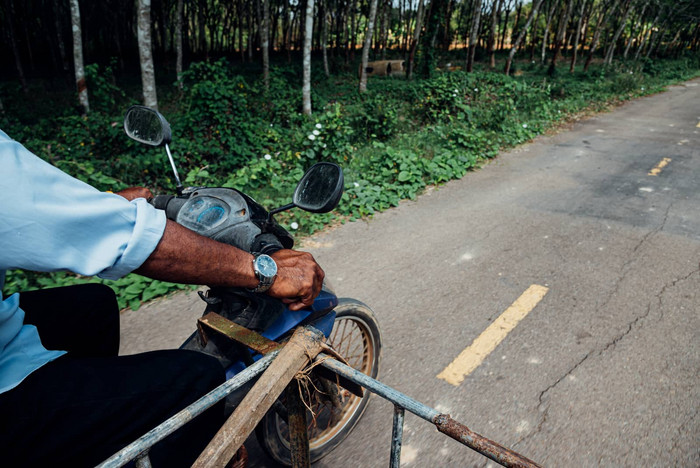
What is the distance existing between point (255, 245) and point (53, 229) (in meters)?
0.68

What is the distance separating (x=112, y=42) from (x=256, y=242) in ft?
109

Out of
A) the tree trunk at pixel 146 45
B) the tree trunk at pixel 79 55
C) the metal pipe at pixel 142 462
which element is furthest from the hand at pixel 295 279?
the tree trunk at pixel 79 55

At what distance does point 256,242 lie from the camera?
5.30ft

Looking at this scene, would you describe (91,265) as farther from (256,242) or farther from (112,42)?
(112,42)

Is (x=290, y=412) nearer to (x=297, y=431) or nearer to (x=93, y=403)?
(x=297, y=431)

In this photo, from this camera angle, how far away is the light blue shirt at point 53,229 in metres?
0.99

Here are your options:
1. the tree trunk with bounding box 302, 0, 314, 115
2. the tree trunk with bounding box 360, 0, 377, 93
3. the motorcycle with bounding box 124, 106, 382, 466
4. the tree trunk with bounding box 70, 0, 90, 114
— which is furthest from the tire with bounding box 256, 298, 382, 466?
the tree trunk with bounding box 360, 0, 377, 93

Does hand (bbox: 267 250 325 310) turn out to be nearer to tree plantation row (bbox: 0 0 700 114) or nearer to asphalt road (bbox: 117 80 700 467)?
asphalt road (bbox: 117 80 700 467)

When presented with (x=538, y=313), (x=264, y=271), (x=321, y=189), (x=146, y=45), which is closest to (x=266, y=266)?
(x=264, y=271)

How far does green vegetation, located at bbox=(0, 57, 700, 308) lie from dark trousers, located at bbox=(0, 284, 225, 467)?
2389mm

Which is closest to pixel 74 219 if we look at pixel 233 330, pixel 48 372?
pixel 48 372

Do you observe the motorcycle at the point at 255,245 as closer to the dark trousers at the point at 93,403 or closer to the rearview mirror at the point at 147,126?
the rearview mirror at the point at 147,126

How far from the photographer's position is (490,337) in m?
3.04

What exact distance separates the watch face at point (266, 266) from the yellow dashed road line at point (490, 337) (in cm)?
173
